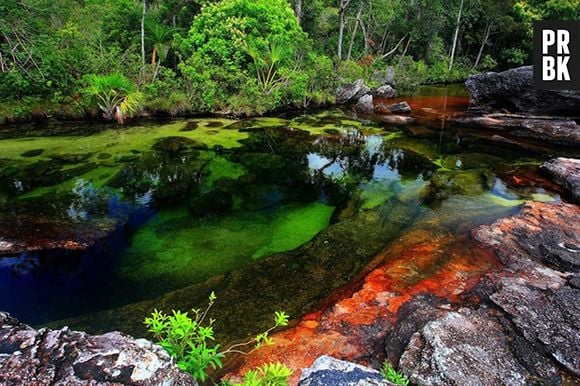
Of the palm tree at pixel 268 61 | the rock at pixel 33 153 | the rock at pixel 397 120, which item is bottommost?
the rock at pixel 33 153

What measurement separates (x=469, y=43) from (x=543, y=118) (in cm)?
1938

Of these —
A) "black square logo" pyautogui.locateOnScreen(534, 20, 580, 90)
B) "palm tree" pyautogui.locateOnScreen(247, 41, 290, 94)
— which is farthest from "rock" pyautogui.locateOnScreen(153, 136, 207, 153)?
"black square logo" pyautogui.locateOnScreen(534, 20, 580, 90)

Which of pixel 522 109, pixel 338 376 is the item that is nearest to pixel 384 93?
pixel 522 109


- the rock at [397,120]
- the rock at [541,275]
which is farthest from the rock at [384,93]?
the rock at [541,275]

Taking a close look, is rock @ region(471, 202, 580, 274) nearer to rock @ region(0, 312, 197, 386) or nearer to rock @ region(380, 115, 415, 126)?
rock @ region(0, 312, 197, 386)

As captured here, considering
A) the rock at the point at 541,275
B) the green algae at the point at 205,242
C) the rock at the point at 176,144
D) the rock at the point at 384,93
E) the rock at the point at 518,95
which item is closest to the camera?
the rock at the point at 541,275

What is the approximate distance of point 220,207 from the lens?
Result: 21.3 ft

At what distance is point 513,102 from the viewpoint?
1369 cm

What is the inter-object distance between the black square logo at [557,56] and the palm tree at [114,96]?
12.3 m

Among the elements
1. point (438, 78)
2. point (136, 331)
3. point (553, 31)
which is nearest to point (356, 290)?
point (136, 331)

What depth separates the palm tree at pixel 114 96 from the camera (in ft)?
36.7

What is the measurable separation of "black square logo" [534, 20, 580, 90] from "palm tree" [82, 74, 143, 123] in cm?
1235

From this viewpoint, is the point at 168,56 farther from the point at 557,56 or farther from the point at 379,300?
the point at 379,300

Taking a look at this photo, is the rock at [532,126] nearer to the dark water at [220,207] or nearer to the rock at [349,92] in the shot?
the dark water at [220,207]
